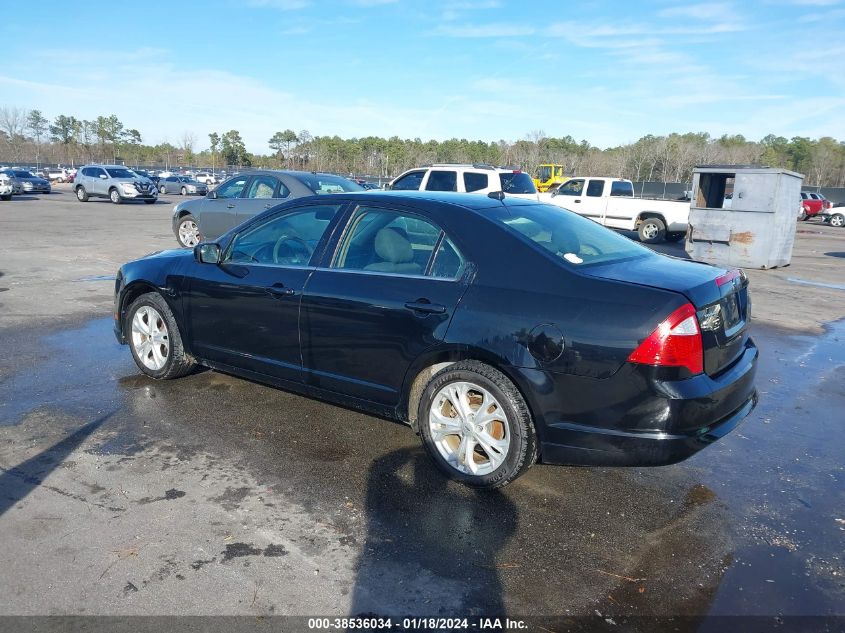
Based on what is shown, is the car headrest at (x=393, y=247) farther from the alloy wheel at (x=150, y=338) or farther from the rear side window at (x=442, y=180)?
the rear side window at (x=442, y=180)

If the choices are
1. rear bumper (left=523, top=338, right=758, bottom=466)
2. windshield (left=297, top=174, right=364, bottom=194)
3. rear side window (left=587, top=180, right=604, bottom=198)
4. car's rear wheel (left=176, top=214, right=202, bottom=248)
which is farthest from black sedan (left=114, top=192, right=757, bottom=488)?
rear side window (left=587, top=180, right=604, bottom=198)

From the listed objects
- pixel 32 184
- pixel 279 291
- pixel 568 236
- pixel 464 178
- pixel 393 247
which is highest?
pixel 464 178

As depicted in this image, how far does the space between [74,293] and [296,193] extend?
4182mm

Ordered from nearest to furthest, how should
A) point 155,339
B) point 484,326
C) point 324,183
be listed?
point 484,326, point 155,339, point 324,183

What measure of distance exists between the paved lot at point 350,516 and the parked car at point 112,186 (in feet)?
92.3

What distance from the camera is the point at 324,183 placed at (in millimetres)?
12156

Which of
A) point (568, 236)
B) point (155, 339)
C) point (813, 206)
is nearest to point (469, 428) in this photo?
point (568, 236)

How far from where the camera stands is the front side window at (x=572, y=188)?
68.1 ft

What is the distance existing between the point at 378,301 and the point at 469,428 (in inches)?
37.7

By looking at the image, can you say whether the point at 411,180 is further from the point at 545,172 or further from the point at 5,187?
the point at 545,172

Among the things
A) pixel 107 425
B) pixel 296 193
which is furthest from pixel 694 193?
pixel 107 425

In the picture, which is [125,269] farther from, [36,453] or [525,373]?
[525,373]

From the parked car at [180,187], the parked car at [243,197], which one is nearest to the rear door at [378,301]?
the parked car at [243,197]

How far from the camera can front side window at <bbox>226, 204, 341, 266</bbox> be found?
15.1 ft
